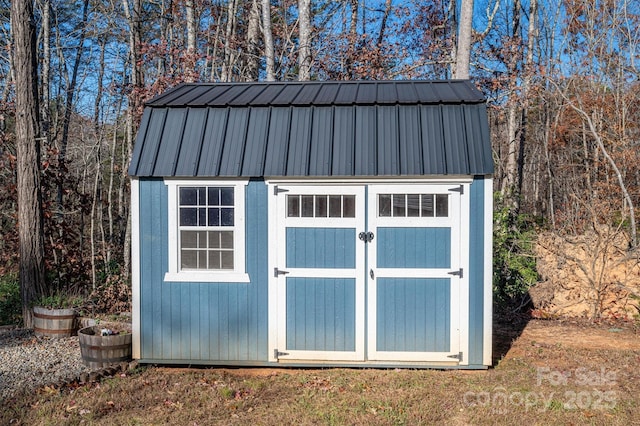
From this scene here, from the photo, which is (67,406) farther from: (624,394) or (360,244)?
(624,394)

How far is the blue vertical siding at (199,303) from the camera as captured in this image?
534 cm

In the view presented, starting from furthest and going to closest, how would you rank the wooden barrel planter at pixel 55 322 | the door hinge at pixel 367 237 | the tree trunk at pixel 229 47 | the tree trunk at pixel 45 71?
1. the tree trunk at pixel 229 47
2. the tree trunk at pixel 45 71
3. the wooden barrel planter at pixel 55 322
4. the door hinge at pixel 367 237

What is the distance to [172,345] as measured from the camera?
541cm

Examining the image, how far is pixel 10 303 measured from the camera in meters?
8.51

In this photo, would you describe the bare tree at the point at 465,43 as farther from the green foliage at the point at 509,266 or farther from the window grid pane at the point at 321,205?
the window grid pane at the point at 321,205

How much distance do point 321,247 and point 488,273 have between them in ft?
5.66

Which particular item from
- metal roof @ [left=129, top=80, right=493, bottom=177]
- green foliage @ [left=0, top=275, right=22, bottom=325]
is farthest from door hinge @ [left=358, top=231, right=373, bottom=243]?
green foliage @ [left=0, top=275, right=22, bottom=325]

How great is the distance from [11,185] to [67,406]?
631cm

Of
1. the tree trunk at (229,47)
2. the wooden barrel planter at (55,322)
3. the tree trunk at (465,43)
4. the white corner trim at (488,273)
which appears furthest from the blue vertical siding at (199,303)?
the tree trunk at (229,47)

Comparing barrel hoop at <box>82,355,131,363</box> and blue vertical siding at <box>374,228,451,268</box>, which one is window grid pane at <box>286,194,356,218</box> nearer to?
blue vertical siding at <box>374,228,451,268</box>

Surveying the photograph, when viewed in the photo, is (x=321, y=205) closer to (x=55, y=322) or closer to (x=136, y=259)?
(x=136, y=259)

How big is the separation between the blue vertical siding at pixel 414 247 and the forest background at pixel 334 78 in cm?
380

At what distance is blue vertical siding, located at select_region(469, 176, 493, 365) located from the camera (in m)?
5.14

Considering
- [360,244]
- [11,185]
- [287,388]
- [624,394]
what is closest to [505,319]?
[624,394]
